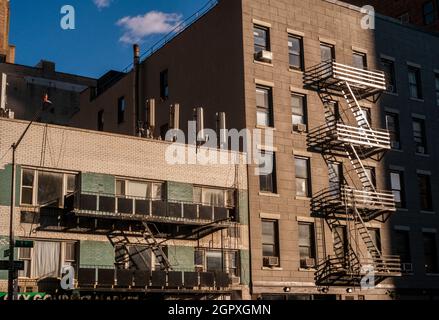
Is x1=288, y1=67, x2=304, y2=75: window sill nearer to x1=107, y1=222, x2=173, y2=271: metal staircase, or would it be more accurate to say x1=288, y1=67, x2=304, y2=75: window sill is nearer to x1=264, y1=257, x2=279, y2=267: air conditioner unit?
x1=264, y1=257, x2=279, y2=267: air conditioner unit

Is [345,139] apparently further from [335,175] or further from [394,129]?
[394,129]

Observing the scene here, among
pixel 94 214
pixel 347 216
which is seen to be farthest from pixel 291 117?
pixel 94 214

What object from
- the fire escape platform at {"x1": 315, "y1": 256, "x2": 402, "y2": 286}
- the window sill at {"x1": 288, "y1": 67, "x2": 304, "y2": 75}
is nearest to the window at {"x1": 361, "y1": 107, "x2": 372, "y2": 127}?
the window sill at {"x1": 288, "y1": 67, "x2": 304, "y2": 75}

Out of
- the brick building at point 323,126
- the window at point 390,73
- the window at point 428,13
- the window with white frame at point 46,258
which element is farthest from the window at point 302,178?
the window at point 428,13

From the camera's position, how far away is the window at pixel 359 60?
4022cm

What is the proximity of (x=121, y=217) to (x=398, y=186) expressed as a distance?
62.3 ft

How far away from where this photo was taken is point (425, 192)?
4100 cm

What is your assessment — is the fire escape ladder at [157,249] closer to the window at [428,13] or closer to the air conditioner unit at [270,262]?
the air conditioner unit at [270,262]

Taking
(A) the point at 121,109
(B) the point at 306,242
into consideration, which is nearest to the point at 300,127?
(B) the point at 306,242

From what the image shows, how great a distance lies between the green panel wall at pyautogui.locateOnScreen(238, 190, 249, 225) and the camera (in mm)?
32875

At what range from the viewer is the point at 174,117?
34906mm

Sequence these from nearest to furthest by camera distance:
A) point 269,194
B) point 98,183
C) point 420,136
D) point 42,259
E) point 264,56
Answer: point 42,259
point 98,183
point 269,194
point 264,56
point 420,136

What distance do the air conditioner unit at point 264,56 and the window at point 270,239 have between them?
9056 millimetres
